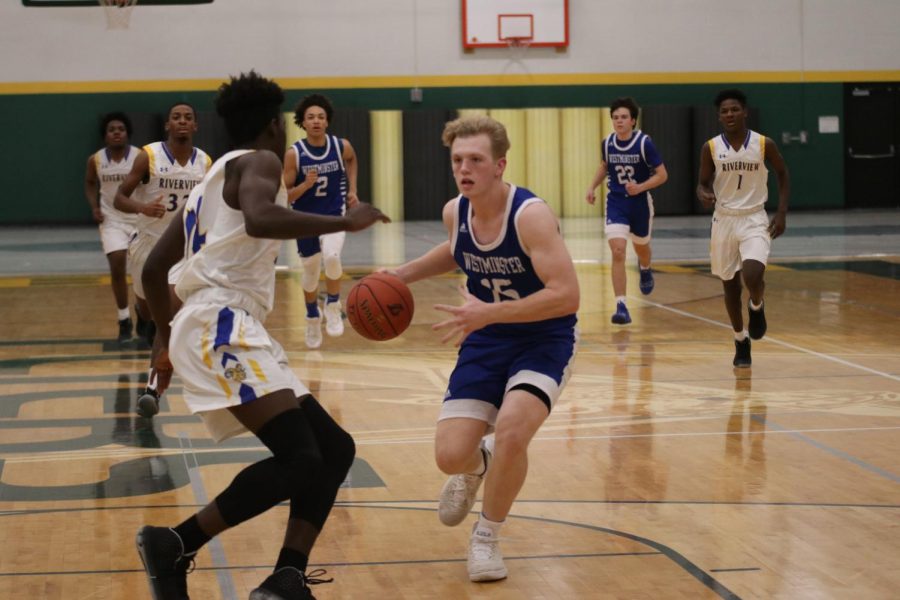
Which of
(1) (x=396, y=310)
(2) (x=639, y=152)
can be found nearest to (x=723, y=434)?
(1) (x=396, y=310)

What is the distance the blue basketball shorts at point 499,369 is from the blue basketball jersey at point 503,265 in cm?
4

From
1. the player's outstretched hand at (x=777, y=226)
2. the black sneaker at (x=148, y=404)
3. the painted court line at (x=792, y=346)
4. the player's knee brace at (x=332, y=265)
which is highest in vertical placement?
the player's outstretched hand at (x=777, y=226)

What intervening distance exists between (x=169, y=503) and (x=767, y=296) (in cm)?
769

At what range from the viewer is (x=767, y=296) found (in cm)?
1173

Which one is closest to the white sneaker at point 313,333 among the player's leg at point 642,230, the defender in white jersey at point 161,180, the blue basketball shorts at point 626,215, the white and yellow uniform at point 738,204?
the defender in white jersey at point 161,180

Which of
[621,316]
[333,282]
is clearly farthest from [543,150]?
[333,282]

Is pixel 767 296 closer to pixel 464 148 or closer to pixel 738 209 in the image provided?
pixel 738 209

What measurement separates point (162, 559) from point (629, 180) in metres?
7.85

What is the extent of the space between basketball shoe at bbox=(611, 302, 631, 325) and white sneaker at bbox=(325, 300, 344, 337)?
219cm

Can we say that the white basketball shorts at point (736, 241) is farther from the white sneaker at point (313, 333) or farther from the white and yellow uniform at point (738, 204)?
the white sneaker at point (313, 333)

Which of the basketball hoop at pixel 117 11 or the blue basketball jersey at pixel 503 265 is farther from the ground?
the basketball hoop at pixel 117 11

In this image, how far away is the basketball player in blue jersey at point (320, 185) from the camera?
388 inches

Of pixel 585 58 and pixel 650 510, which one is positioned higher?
pixel 585 58

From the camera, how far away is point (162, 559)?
3.66 m
